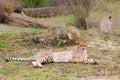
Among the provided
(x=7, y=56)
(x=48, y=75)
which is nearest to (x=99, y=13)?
(x=7, y=56)

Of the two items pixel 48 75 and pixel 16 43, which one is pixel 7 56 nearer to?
pixel 16 43

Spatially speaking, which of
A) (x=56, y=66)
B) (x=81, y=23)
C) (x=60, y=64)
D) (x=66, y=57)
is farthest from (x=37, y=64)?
(x=81, y=23)

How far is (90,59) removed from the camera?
821 cm

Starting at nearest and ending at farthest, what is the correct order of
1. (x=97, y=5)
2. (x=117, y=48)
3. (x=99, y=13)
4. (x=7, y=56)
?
1. (x=7, y=56)
2. (x=117, y=48)
3. (x=97, y=5)
4. (x=99, y=13)

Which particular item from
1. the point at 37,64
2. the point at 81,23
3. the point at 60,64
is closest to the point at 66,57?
the point at 60,64

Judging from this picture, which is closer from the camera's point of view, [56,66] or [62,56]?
[56,66]

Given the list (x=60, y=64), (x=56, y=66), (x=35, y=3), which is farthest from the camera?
(x=35, y=3)

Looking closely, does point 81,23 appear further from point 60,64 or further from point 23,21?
point 60,64

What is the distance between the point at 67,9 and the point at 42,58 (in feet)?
27.4

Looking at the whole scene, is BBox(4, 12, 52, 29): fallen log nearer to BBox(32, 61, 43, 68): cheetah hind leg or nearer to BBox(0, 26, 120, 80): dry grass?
BBox(0, 26, 120, 80): dry grass

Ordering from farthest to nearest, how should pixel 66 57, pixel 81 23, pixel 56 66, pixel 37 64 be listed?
pixel 81 23
pixel 66 57
pixel 56 66
pixel 37 64

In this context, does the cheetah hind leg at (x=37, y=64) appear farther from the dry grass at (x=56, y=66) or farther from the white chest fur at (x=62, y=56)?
the white chest fur at (x=62, y=56)

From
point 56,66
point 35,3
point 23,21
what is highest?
point 35,3

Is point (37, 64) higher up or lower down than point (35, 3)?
lower down
